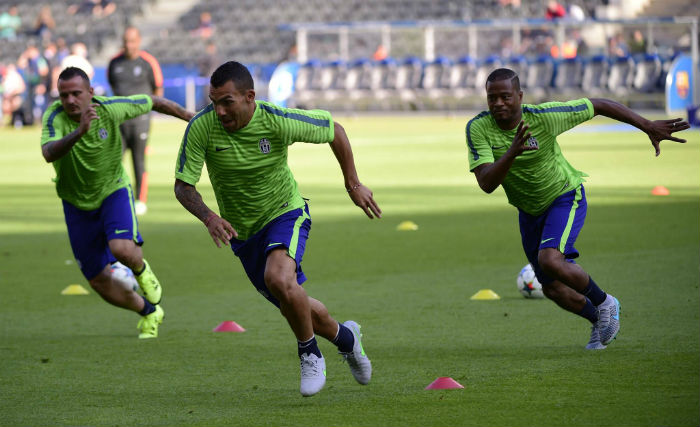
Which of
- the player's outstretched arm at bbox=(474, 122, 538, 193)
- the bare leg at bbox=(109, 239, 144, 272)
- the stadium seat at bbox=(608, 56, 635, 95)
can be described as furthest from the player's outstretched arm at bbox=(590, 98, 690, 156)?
the stadium seat at bbox=(608, 56, 635, 95)

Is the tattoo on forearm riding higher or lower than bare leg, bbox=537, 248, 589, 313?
higher

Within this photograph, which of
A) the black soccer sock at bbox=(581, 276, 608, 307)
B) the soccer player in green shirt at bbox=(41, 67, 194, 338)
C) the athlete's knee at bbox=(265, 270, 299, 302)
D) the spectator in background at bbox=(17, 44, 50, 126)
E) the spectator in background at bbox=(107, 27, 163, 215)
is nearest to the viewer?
the athlete's knee at bbox=(265, 270, 299, 302)

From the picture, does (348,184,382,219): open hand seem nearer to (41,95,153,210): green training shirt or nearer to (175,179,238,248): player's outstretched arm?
(175,179,238,248): player's outstretched arm

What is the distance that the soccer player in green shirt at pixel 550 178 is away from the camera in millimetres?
7855

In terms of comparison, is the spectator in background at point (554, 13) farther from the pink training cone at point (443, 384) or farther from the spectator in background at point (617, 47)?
the pink training cone at point (443, 384)

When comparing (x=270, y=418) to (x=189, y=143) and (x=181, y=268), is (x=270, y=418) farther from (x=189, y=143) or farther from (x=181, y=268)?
(x=181, y=268)

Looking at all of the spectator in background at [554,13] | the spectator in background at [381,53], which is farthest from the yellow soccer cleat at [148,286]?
the spectator in background at [381,53]

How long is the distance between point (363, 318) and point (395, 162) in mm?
14495

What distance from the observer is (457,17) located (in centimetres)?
4347

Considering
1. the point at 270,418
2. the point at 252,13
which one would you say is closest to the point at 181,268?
the point at 270,418

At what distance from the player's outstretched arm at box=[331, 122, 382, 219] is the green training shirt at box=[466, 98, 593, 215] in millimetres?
1191

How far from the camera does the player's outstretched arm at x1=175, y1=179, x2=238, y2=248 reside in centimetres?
646

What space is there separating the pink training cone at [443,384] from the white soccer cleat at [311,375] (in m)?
0.59

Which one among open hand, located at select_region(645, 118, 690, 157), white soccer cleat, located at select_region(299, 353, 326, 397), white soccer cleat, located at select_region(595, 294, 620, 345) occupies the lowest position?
white soccer cleat, located at select_region(595, 294, 620, 345)
